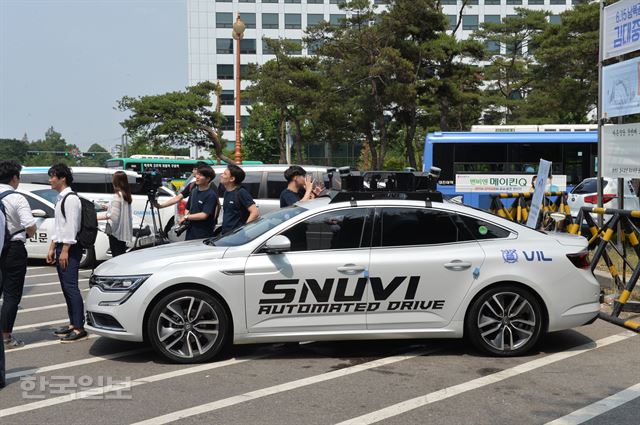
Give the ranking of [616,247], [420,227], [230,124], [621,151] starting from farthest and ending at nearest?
[230,124] < [621,151] < [616,247] < [420,227]

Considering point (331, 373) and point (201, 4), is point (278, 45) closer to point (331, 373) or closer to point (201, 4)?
point (331, 373)

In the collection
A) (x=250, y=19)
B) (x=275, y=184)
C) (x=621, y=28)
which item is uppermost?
(x=250, y=19)

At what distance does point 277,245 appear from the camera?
5512mm

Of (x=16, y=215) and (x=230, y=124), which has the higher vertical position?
(x=230, y=124)

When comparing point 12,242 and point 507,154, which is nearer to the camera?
point 12,242

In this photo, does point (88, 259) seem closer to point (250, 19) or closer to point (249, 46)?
point (249, 46)

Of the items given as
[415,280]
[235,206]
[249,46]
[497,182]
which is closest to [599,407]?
[415,280]

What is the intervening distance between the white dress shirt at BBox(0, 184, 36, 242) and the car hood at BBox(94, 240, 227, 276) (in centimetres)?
89

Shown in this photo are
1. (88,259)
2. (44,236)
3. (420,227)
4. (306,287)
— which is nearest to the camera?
(306,287)

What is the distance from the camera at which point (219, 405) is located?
15.3 ft

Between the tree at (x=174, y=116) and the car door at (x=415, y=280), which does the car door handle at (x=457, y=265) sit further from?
the tree at (x=174, y=116)

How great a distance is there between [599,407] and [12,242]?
5.22m

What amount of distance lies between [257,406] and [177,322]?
1.27 metres

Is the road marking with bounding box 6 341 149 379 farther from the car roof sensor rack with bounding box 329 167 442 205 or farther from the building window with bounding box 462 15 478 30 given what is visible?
the building window with bounding box 462 15 478 30
